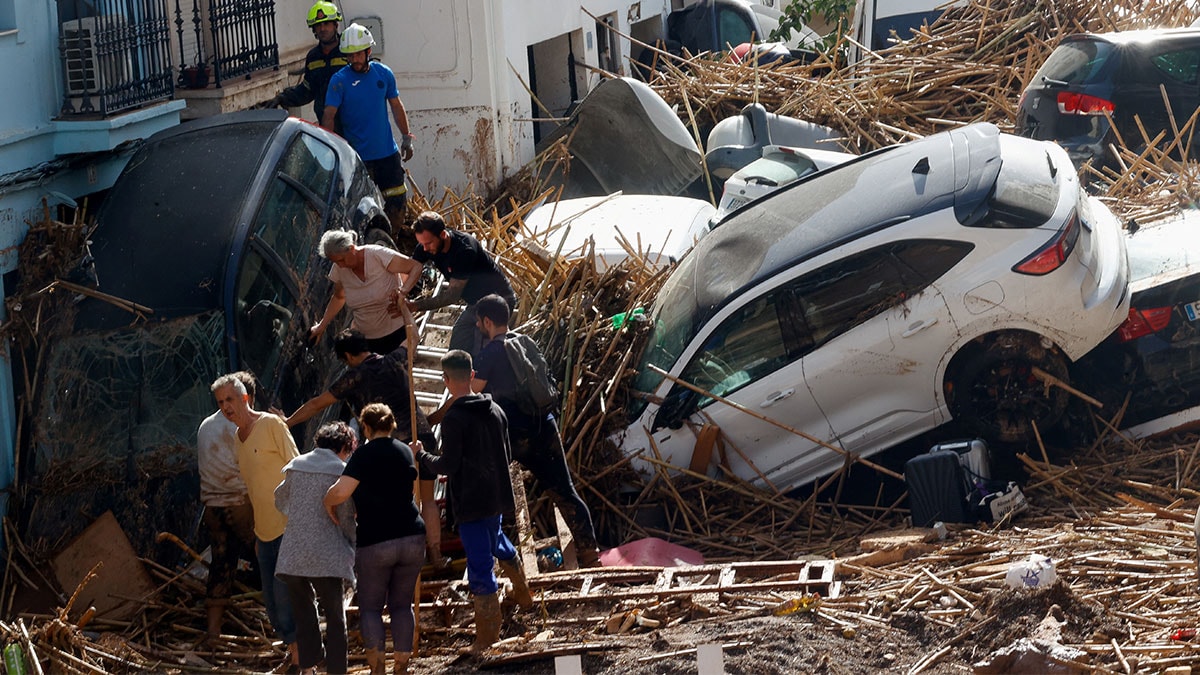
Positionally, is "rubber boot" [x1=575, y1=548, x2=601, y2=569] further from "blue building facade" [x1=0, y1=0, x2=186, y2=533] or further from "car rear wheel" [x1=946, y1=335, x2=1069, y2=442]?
"blue building facade" [x1=0, y1=0, x2=186, y2=533]

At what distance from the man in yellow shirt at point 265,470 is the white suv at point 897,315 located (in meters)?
2.75

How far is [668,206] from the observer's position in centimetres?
1273

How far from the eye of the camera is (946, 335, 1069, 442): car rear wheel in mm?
8922

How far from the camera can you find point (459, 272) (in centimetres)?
933

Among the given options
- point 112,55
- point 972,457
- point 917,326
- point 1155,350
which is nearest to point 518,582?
point 972,457

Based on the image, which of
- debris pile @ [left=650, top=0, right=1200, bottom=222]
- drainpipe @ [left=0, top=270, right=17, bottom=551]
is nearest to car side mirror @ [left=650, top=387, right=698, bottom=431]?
drainpipe @ [left=0, top=270, right=17, bottom=551]

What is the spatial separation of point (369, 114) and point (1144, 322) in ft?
19.4

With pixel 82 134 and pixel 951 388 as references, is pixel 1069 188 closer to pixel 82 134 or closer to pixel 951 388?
pixel 951 388

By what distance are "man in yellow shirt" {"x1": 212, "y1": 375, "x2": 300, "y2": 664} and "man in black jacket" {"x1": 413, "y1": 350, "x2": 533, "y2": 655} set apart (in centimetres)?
77

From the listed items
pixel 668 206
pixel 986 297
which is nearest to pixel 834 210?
pixel 986 297

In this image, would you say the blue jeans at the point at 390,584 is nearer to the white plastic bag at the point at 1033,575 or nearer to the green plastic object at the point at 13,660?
the green plastic object at the point at 13,660

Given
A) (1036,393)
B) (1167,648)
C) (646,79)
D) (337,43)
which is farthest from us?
(646,79)

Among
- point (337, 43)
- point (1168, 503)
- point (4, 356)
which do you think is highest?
point (337, 43)

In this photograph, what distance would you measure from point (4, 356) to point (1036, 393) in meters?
5.90
